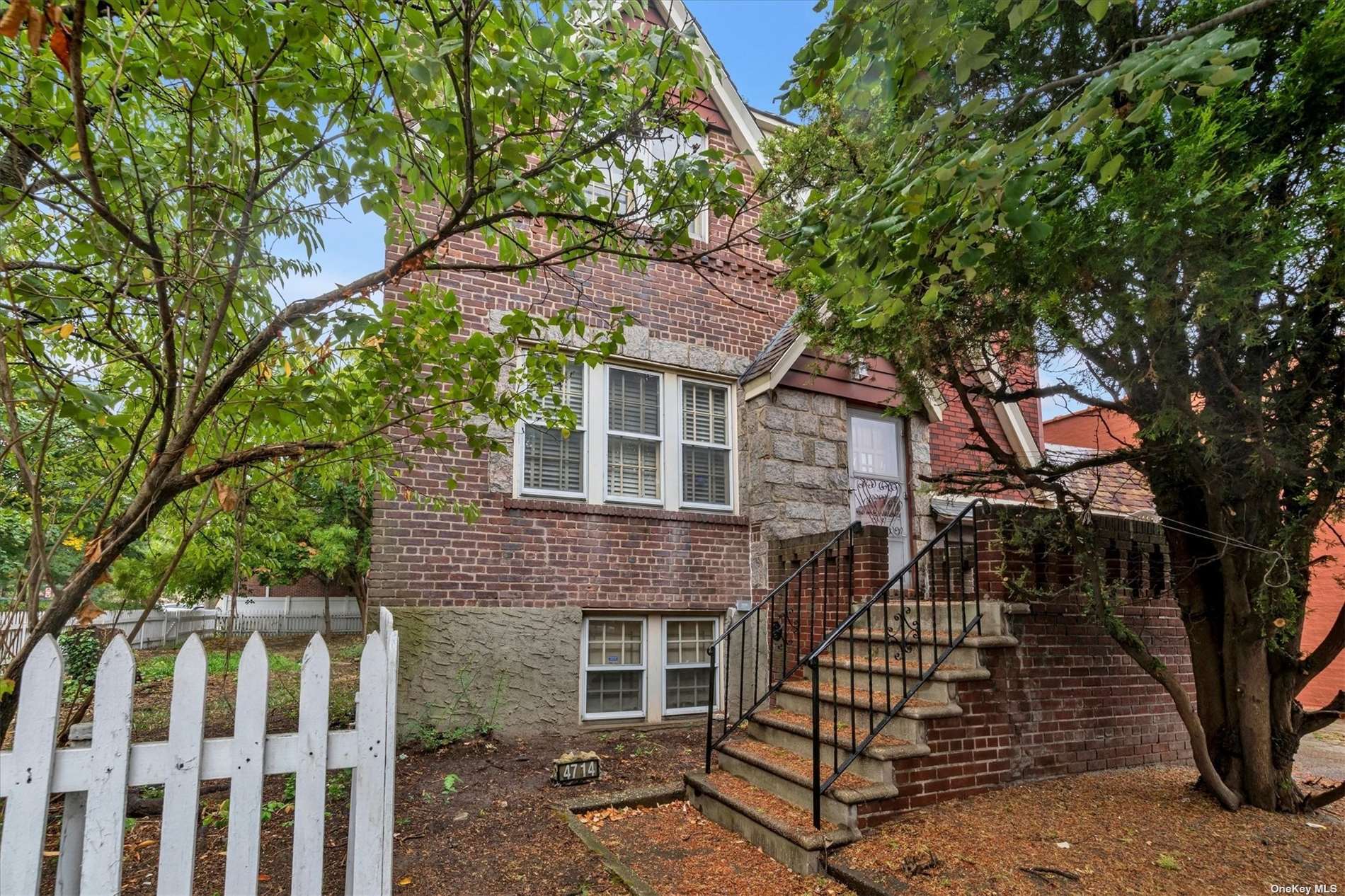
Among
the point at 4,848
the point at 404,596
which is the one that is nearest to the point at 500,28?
the point at 4,848

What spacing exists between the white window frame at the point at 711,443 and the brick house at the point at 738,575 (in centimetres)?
3

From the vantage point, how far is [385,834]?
2.35 m

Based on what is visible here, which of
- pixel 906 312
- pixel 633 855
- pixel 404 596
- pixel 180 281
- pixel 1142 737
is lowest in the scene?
pixel 633 855

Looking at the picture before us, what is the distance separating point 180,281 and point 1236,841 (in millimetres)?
5823

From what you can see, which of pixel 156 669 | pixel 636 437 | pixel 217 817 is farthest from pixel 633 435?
pixel 156 669

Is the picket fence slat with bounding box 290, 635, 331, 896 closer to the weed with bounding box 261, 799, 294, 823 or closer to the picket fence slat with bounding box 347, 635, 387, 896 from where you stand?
the picket fence slat with bounding box 347, 635, 387, 896

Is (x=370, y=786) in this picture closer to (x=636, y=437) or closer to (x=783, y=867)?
(x=783, y=867)

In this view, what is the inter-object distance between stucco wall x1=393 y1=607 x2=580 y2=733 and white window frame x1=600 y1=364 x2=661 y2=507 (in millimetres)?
1291

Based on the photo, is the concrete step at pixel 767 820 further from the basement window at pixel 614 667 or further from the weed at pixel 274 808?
the weed at pixel 274 808

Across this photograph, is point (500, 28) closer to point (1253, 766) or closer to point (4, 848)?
point (4, 848)

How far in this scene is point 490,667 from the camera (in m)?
6.66

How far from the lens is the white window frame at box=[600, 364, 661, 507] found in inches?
302

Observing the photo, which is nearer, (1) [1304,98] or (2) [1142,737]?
(1) [1304,98]

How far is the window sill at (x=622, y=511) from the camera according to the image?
7.14 metres
